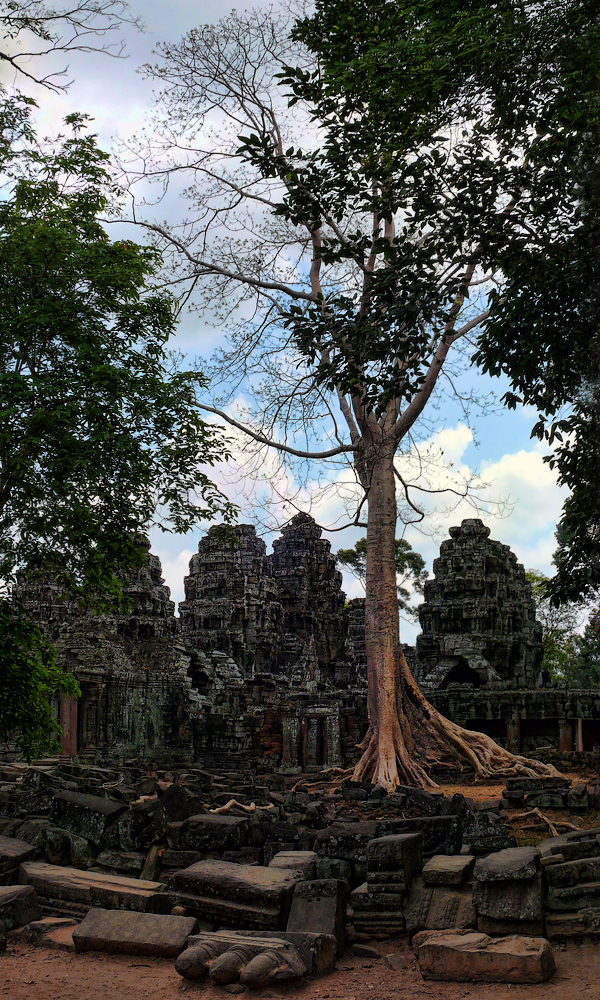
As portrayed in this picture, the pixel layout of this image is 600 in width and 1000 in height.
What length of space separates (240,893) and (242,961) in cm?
101

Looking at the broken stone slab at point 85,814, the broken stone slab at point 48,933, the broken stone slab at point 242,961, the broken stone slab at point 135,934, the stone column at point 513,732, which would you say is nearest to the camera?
the broken stone slab at point 242,961

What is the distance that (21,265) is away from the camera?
10039 millimetres

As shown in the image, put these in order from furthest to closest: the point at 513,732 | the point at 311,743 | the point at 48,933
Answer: the point at 513,732
the point at 311,743
the point at 48,933

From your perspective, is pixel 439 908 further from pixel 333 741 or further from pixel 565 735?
pixel 565 735

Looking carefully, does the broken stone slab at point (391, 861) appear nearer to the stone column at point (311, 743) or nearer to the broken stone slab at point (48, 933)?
the broken stone slab at point (48, 933)

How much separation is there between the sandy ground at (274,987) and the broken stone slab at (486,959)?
67 millimetres

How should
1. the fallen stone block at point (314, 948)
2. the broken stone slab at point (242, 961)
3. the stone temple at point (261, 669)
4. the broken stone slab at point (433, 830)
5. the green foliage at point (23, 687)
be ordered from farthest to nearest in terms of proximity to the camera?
the stone temple at point (261, 669) → the green foliage at point (23, 687) → the broken stone slab at point (433, 830) → the fallen stone block at point (314, 948) → the broken stone slab at point (242, 961)

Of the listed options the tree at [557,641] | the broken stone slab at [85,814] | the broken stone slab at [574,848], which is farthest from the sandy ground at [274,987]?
the tree at [557,641]

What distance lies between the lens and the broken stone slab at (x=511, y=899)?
6.21 meters

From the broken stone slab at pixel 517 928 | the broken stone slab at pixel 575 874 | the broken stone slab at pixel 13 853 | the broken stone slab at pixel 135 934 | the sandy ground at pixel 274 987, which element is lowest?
the sandy ground at pixel 274 987

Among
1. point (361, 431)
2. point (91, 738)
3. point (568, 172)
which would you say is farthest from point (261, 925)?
point (91, 738)

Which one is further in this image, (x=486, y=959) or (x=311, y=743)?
(x=311, y=743)

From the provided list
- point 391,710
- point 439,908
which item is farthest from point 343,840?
point 391,710

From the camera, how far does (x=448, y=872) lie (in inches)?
272
